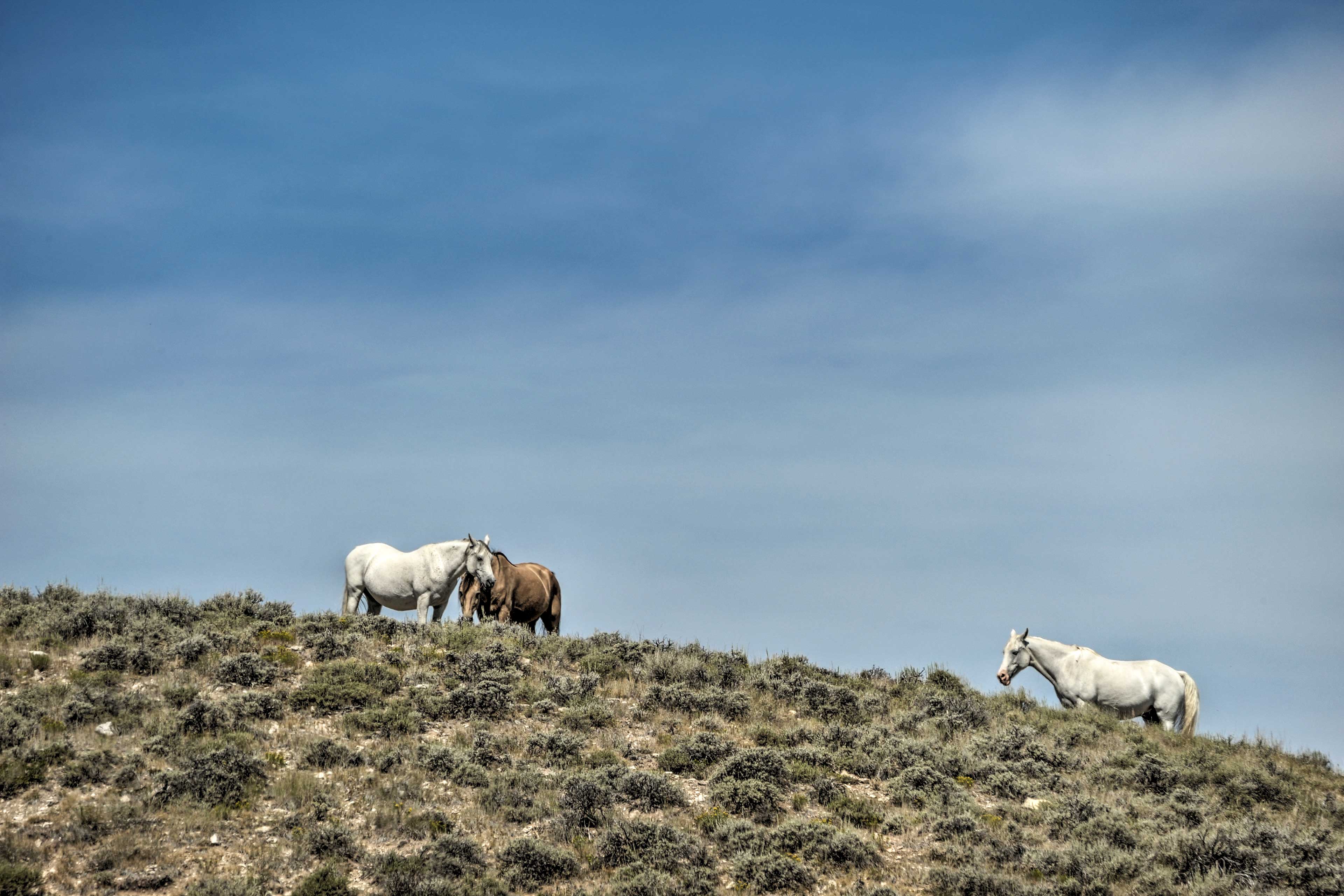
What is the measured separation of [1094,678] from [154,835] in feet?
60.6

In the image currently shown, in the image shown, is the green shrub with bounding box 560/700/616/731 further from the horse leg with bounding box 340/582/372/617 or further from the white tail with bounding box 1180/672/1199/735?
the white tail with bounding box 1180/672/1199/735

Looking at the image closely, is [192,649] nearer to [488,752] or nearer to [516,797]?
[488,752]

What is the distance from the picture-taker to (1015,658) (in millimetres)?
22688

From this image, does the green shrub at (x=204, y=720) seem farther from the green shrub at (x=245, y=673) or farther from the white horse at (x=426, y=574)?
the white horse at (x=426, y=574)

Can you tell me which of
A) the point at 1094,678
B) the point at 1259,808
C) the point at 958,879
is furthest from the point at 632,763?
the point at 1094,678

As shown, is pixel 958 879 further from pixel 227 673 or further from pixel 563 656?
pixel 227 673

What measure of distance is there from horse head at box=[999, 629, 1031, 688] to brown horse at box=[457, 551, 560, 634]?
10.8 metres

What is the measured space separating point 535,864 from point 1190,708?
15514 millimetres

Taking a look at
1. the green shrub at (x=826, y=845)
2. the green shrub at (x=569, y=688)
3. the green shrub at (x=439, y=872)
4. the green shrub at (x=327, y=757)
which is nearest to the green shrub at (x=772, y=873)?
the green shrub at (x=826, y=845)

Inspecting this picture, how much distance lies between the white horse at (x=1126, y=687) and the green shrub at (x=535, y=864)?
43.6 feet

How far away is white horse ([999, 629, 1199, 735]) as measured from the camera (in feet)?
67.1

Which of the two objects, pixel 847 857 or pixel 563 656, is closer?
pixel 847 857

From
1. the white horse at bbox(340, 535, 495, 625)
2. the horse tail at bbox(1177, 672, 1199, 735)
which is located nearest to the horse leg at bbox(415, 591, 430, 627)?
the white horse at bbox(340, 535, 495, 625)

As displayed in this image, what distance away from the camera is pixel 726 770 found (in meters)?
14.5
